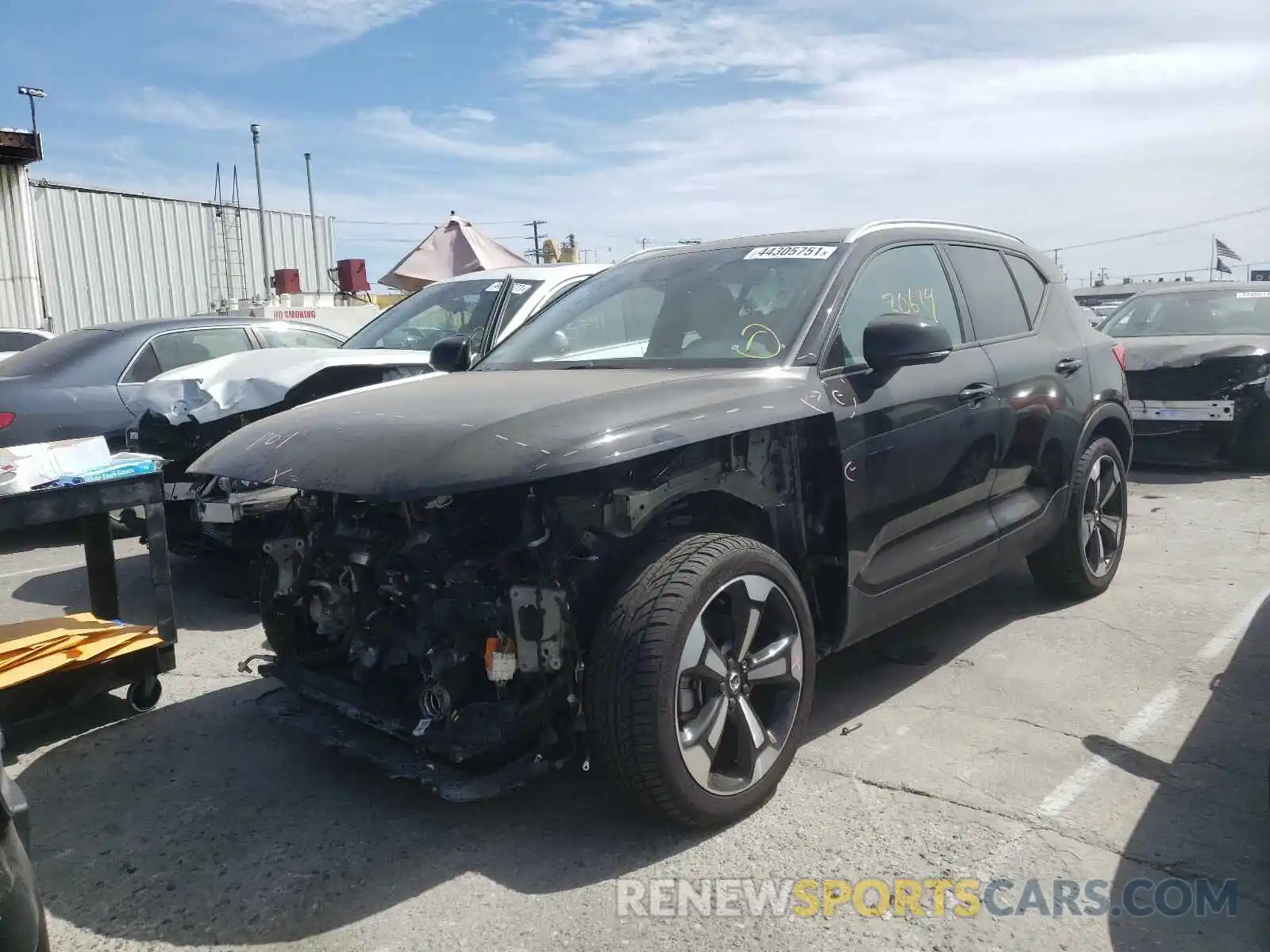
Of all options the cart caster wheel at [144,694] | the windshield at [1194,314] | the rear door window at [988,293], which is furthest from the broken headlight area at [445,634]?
the windshield at [1194,314]

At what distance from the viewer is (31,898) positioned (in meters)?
1.83

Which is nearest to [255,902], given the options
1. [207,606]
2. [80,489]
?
[80,489]

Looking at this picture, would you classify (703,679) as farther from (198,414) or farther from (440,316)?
(440,316)

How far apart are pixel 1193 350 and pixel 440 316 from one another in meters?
6.14

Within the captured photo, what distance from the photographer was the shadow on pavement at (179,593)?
5293 mm

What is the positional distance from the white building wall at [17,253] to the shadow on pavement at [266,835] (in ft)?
55.9

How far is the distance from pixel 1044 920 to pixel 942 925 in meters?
0.26

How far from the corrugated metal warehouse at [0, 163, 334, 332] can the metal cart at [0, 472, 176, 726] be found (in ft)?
52.7

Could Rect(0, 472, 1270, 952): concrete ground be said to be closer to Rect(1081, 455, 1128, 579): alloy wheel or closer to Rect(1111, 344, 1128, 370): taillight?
Rect(1081, 455, 1128, 579): alloy wheel

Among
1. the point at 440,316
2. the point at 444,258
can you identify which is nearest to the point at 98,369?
the point at 440,316

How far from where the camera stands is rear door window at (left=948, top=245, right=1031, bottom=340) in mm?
4375

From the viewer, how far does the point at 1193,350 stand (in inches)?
333

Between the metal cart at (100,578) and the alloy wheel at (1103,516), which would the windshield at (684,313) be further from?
the alloy wheel at (1103,516)

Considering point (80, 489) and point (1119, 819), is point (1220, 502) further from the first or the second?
point (80, 489)
